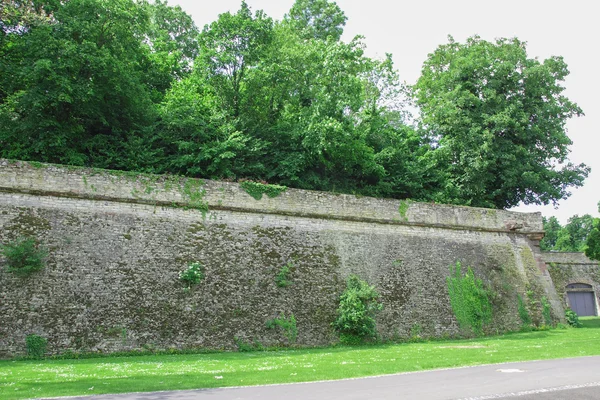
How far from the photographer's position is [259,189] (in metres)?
17.1

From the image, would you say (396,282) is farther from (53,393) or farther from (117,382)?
(53,393)

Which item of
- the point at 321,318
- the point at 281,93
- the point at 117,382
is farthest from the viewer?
the point at 281,93

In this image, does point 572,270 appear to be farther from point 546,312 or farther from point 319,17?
point 319,17

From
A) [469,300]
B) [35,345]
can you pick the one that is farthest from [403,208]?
[35,345]

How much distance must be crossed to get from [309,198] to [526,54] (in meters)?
18.2

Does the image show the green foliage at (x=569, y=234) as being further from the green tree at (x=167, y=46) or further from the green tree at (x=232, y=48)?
the green tree at (x=232, y=48)

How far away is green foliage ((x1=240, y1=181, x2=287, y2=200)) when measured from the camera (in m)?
16.9

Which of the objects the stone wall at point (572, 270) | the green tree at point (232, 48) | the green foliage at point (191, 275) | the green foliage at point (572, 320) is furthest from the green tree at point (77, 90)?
the stone wall at point (572, 270)

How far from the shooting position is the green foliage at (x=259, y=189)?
1688 centimetres

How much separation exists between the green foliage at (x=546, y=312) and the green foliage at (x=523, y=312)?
819 millimetres

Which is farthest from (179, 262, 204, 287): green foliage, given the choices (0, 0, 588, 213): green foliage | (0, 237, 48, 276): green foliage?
(0, 0, 588, 213): green foliage

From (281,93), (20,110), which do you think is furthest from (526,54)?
(20,110)

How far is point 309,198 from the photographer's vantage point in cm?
1795

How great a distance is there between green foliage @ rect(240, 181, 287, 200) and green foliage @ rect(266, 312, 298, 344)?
13.9 feet
